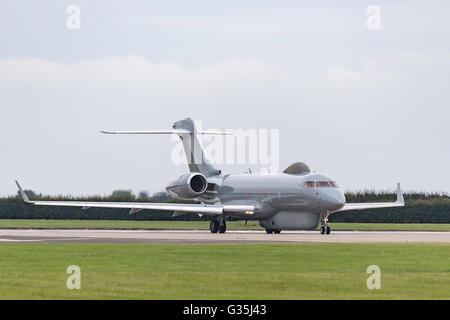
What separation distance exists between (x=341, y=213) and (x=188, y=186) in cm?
2309

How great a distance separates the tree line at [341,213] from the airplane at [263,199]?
1344 cm

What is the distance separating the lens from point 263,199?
70188 millimetres

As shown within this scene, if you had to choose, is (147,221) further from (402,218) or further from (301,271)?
(301,271)

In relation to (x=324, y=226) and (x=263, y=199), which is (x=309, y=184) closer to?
(x=324, y=226)

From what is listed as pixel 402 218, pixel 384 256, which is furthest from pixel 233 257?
pixel 402 218

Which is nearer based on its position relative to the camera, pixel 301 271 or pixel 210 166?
pixel 301 271

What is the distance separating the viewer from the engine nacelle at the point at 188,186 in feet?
240

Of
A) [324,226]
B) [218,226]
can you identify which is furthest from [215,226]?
[324,226]

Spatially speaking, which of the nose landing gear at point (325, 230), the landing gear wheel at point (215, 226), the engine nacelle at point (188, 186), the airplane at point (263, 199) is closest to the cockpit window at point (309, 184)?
the airplane at point (263, 199)

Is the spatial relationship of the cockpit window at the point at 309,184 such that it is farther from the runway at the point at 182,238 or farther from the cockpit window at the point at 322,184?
the runway at the point at 182,238

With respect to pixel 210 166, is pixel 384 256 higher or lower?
lower

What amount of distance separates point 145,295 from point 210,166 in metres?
55.1
